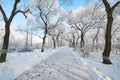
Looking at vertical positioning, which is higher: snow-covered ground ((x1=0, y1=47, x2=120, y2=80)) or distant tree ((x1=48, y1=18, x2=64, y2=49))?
distant tree ((x1=48, y1=18, x2=64, y2=49))

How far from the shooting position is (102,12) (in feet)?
119

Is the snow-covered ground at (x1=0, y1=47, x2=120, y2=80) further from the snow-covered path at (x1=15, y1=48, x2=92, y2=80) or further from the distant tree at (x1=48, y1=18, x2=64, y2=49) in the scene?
the distant tree at (x1=48, y1=18, x2=64, y2=49)

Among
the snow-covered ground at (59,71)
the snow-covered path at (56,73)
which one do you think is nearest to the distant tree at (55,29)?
the snow-covered ground at (59,71)

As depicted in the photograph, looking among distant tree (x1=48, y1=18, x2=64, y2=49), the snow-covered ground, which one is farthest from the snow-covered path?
distant tree (x1=48, y1=18, x2=64, y2=49)

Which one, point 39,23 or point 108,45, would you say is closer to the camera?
point 108,45

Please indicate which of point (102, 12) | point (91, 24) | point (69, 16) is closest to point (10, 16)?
point (102, 12)

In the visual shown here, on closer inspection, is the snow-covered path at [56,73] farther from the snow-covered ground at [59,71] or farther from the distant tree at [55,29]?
the distant tree at [55,29]

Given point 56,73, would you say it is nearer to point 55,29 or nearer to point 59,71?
point 59,71

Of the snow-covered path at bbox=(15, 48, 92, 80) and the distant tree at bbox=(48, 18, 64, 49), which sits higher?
the distant tree at bbox=(48, 18, 64, 49)

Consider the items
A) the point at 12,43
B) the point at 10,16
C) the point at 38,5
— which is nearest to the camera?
the point at 10,16

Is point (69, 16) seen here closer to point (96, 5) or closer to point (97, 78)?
point (96, 5)

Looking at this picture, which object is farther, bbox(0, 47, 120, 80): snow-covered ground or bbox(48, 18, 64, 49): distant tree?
bbox(48, 18, 64, 49): distant tree

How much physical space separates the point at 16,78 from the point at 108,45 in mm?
7440

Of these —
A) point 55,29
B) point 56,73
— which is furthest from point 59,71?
point 55,29
